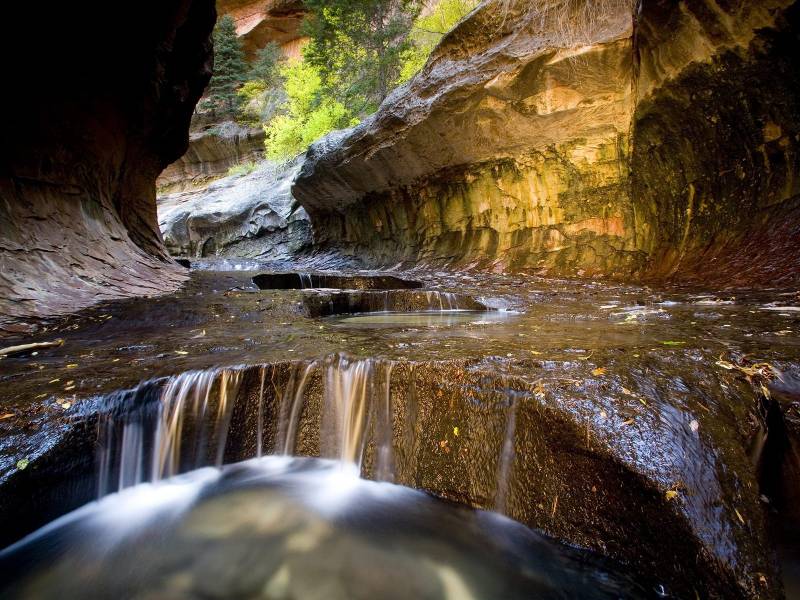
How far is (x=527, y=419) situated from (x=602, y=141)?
778cm

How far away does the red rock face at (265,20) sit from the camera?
29211 millimetres

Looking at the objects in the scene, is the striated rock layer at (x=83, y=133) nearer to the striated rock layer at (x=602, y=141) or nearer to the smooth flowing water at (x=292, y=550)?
the smooth flowing water at (x=292, y=550)

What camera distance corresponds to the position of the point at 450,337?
333cm

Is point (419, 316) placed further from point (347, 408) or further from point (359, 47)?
point (359, 47)

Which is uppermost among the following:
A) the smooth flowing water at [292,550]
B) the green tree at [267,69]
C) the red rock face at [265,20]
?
the red rock face at [265,20]

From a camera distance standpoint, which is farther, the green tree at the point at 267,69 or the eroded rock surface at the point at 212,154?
the green tree at the point at 267,69

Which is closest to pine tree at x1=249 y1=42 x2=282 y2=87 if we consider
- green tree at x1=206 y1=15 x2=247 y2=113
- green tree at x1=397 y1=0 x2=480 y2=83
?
green tree at x1=206 y1=15 x2=247 y2=113

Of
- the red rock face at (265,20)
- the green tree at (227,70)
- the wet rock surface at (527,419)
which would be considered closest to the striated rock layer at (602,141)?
the wet rock surface at (527,419)

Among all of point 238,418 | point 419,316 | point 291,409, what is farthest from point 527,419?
point 419,316

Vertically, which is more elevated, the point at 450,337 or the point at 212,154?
the point at 212,154

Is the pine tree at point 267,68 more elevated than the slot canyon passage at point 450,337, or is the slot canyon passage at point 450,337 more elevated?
the pine tree at point 267,68

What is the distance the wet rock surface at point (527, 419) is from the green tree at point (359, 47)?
1645 cm

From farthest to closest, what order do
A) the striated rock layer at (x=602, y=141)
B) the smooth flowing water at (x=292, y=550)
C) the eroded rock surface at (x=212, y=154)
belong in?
the eroded rock surface at (x=212, y=154) < the striated rock layer at (x=602, y=141) < the smooth flowing water at (x=292, y=550)

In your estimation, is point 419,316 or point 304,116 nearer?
point 419,316
